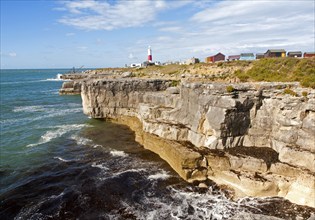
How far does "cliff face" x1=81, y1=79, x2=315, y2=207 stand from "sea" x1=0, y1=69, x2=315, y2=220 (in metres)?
1.07

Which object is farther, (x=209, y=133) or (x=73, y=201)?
(x=209, y=133)

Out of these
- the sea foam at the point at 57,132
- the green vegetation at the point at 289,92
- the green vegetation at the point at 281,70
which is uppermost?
the green vegetation at the point at 281,70

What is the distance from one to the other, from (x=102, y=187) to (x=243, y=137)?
500 inches

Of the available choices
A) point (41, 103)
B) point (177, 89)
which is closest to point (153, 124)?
point (177, 89)

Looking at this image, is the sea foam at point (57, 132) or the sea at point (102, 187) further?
the sea foam at point (57, 132)

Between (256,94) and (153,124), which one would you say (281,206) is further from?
(153,124)

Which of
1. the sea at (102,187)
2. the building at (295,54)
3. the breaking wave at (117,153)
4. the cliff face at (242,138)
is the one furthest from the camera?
the building at (295,54)

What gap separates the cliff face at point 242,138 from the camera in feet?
54.9

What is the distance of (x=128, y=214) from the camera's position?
15.5m

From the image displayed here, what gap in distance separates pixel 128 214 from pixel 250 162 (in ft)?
32.0

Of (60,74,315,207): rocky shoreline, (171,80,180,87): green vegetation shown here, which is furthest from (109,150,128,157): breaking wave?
(171,80,180,87): green vegetation

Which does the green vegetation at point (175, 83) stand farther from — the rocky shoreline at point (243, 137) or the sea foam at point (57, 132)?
the sea foam at point (57, 132)

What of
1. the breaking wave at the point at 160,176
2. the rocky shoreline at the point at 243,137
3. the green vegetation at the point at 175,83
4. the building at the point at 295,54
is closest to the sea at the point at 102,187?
the breaking wave at the point at 160,176

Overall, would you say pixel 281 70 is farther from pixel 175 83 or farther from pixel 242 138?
pixel 242 138
